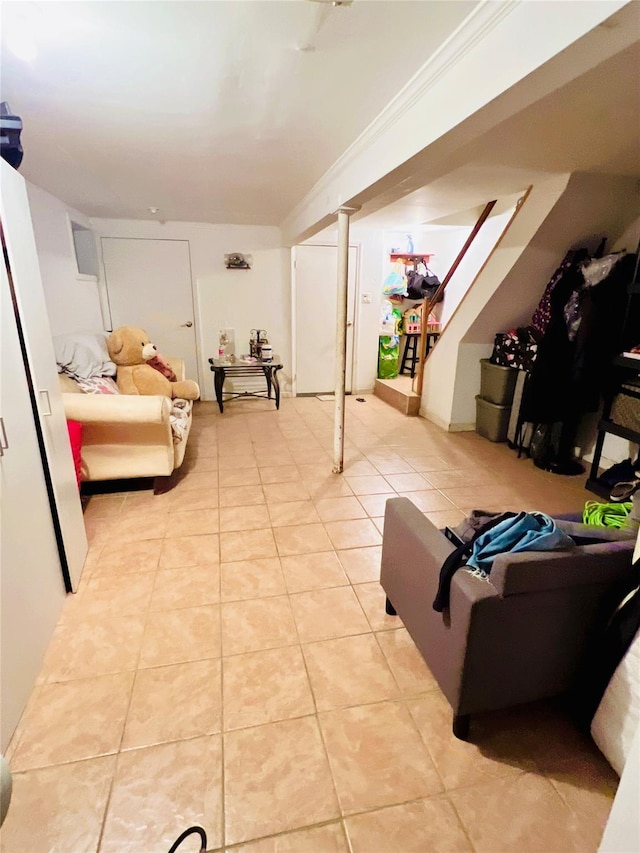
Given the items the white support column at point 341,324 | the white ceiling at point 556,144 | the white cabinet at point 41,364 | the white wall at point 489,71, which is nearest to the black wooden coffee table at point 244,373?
the white support column at point 341,324

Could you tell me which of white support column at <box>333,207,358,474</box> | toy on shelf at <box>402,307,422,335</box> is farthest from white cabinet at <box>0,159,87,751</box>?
toy on shelf at <box>402,307,422,335</box>

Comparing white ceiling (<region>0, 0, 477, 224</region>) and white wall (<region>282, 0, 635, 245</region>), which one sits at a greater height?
white ceiling (<region>0, 0, 477, 224</region>)

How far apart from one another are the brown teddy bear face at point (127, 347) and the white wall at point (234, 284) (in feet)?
5.85

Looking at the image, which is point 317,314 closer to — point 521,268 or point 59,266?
point 521,268

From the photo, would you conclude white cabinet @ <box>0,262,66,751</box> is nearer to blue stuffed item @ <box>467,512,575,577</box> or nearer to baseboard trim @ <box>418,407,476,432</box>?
blue stuffed item @ <box>467,512,575,577</box>

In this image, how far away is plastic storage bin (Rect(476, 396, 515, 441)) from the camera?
151 inches

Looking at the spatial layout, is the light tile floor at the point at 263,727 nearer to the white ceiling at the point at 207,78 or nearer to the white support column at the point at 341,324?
the white support column at the point at 341,324

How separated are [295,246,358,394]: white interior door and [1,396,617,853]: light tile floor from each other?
3272mm

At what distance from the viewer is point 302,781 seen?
3.98 feet

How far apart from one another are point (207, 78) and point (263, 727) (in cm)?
240

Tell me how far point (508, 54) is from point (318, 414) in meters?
3.73

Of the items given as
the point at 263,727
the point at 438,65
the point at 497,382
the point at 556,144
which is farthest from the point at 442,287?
the point at 263,727

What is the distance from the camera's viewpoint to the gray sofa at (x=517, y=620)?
3.74 feet

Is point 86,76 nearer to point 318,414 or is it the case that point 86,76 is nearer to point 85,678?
point 85,678
